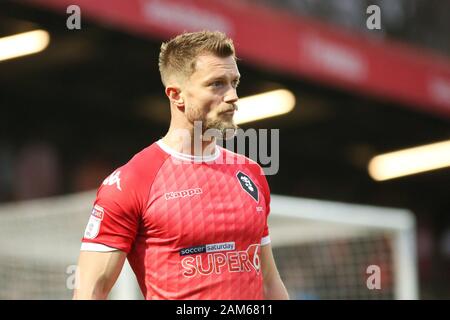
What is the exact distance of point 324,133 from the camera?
1998cm

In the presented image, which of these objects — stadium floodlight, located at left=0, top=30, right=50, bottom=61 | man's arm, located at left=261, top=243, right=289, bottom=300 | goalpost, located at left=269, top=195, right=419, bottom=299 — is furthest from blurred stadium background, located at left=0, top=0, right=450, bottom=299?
man's arm, located at left=261, top=243, right=289, bottom=300

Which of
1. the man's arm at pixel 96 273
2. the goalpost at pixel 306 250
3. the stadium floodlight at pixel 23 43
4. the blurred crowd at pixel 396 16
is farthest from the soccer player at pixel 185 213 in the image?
the blurred crowd at pixel 396 16

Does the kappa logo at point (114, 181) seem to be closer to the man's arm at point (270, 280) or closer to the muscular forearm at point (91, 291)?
the muscular forearm at point (91, 291)

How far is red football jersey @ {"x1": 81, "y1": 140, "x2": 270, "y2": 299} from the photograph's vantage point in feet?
13.3

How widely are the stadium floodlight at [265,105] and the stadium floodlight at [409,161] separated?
14.5ft

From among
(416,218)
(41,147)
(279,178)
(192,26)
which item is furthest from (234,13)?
(416,218)

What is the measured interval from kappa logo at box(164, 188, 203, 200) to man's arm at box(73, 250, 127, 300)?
0.32 meters

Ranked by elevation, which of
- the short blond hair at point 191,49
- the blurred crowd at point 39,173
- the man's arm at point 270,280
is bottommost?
A: the man's arm at point 270,280

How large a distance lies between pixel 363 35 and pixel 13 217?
6.76 m

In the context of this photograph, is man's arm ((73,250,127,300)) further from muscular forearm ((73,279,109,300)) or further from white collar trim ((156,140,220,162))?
white collar trim ((156,140,220,162))

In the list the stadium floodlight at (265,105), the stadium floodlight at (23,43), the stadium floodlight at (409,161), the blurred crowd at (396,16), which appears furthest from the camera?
the stadium floodlight at (409,161)

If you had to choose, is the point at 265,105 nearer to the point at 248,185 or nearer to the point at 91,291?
the point at 248,185

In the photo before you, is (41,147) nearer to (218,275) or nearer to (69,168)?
(69,168)

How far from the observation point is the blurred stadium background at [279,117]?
10.7 metres
